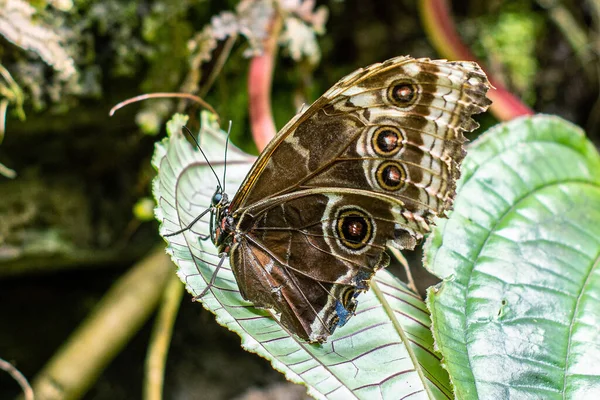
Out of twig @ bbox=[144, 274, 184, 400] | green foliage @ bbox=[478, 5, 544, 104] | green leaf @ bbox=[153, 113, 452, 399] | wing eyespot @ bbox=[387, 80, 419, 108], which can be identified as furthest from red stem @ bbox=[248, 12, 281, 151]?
green foliage @ bbox=[478, 5, 544, 104]

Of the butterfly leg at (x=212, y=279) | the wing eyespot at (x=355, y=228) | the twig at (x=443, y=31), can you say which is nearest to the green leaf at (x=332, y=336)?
the butterfly leg at (x=212, y=279)

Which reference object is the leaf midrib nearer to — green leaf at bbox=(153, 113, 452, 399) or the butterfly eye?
green leaf at bbox=(153, 113, 452, 399)

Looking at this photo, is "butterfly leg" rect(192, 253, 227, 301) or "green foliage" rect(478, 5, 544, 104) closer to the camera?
"butterfly leg" rect(192, 253, 227, 301)

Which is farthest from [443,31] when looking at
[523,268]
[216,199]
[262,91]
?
[216,199]

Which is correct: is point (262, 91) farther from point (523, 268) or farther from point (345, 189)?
point (523, 268)

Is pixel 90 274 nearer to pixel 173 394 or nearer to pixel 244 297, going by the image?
pixel 173 394
